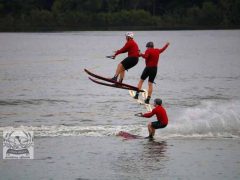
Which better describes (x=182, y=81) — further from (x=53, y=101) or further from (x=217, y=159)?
(x=217, y=159)

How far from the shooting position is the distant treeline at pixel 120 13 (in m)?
135

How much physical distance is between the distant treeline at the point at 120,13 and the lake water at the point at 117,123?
56.8 metres

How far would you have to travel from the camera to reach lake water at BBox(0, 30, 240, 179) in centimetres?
2670

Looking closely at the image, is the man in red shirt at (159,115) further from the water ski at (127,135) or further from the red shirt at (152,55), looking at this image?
the red shirt at (152,55)

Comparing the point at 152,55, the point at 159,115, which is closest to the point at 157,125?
the point at 159,115

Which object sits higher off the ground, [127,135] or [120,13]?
[127,135]

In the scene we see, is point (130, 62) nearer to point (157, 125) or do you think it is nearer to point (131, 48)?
point (131, 48)

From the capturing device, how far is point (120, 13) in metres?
135

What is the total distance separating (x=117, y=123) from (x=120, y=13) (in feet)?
329

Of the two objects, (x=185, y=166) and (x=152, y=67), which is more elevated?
(x=152, y=67)

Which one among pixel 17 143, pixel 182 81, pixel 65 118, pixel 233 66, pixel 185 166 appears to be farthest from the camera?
pixel 233 66

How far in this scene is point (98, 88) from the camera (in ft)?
182

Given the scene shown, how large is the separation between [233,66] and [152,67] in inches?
1941

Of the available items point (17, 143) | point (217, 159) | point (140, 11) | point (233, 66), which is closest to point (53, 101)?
point (17, 143)
